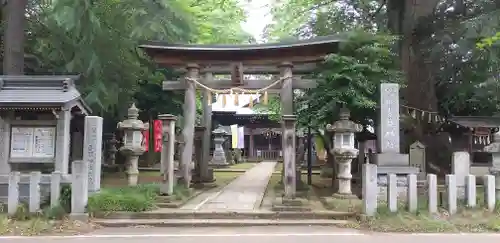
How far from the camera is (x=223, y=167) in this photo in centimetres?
3184

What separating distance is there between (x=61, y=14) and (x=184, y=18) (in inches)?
164

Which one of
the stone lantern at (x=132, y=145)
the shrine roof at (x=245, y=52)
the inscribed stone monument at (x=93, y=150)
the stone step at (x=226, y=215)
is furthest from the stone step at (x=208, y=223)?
the shrine roof at (x=245, y=52)

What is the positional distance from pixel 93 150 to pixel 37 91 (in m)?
2.52

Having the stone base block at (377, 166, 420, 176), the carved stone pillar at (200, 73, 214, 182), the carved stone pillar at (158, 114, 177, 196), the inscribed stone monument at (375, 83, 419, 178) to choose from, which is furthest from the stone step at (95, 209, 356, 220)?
the carved stone pillar at (200, 73, 214, 182)

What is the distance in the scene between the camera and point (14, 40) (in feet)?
50.5

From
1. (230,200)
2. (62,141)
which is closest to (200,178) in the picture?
(230,200)

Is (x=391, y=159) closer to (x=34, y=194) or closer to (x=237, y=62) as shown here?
(x=237, y=62)

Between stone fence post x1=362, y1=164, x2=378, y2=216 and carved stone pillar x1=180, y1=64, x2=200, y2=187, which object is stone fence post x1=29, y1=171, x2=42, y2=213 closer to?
carved stone pillar x1=180, y1=64, x2=200, y2=187

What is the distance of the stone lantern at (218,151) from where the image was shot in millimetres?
32616

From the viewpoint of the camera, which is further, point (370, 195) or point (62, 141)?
point (62, 141)

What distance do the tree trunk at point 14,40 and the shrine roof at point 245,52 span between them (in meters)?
4.30

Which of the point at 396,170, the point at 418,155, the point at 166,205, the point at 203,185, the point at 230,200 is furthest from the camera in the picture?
the point at 418,155

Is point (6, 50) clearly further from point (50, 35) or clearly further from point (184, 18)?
point (184, 18)

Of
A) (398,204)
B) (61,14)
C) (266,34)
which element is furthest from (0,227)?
(266,34)
